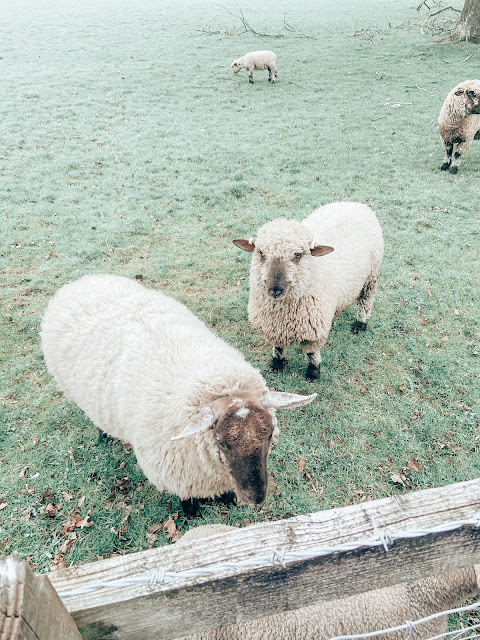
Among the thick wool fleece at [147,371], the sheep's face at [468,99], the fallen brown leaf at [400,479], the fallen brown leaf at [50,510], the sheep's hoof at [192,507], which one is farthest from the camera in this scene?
the sheep's face at [468,99]

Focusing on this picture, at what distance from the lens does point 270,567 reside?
3.63ft

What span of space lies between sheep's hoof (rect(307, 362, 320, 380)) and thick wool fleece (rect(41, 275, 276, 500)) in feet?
5.02

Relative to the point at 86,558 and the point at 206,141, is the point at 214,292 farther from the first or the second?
the point at 206,141

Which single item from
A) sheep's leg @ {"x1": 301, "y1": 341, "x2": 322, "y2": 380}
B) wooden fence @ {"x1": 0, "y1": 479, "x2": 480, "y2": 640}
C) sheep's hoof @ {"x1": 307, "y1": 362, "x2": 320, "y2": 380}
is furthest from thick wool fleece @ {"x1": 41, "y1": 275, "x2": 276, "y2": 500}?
wooden fence @ {"x1": 0, "y1": 479, "x2": 480, "y2": 640}

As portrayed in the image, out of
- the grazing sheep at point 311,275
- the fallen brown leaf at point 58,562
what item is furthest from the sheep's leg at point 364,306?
the fallen brown leaf at point 58,562

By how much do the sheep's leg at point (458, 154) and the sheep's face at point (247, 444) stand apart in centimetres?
880

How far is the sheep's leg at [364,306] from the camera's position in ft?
17.7

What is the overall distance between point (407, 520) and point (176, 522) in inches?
115

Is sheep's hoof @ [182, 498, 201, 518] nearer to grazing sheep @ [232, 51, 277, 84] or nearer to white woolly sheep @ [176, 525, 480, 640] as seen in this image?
white woolly sheep @ [176, 525, 480, 640]

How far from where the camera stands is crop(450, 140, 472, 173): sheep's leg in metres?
8.67

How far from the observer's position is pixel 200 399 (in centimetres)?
290

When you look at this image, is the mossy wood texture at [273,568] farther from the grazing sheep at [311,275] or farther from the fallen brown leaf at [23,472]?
the fallen brown leaf at [23,472]

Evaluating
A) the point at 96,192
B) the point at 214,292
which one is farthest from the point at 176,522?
the point at 96,192

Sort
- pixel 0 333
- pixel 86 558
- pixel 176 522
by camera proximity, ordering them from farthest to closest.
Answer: pixel 0 333 < pixel 176 522 < pixel 86 558
